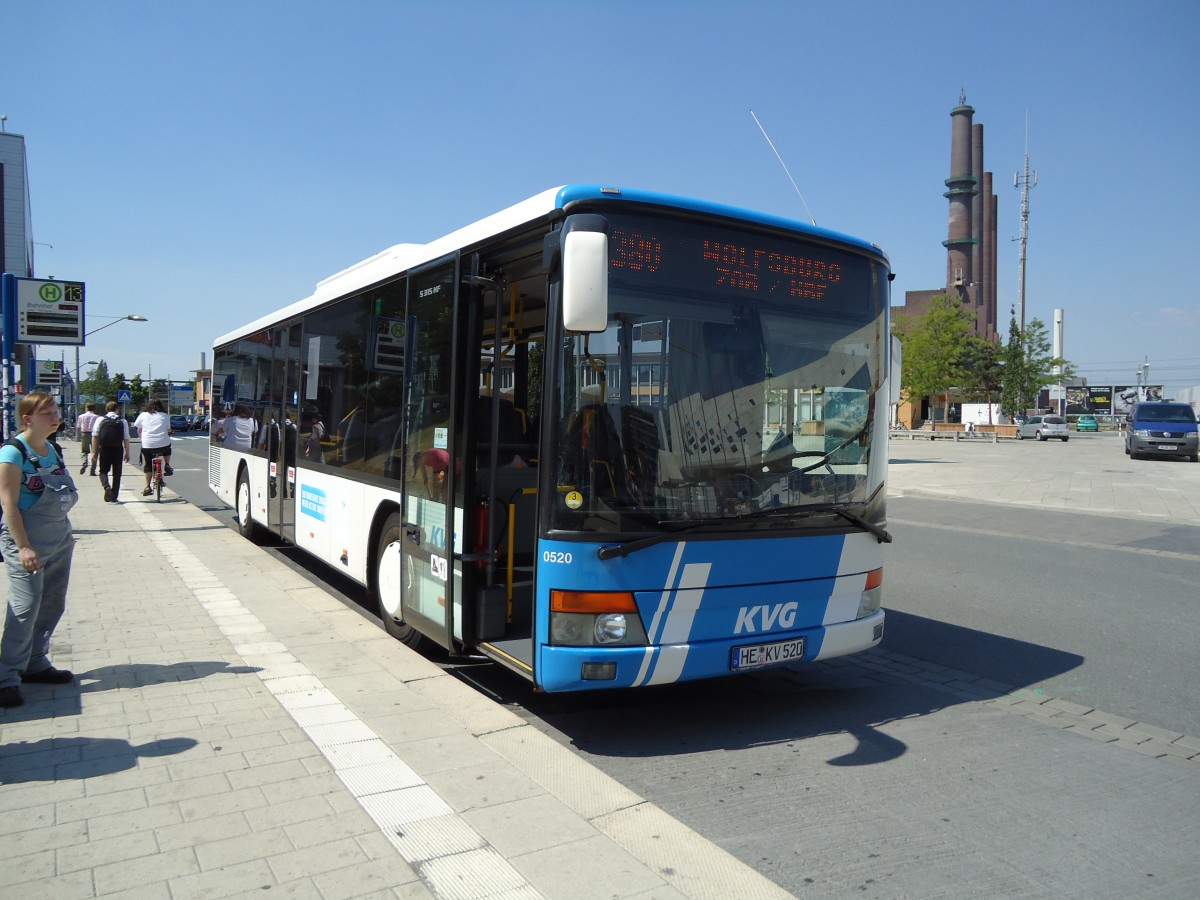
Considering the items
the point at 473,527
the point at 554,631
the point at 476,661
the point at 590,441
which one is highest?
the point at 590,441

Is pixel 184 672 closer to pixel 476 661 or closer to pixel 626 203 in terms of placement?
pixel 476 661

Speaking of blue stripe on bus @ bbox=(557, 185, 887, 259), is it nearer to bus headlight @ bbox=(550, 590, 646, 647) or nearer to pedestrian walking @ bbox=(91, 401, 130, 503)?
bus headlight @ bbox=(550, 590, 646, 647)

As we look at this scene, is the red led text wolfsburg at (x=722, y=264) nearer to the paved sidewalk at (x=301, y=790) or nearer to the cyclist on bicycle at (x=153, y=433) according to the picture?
the paved sidewalk at (x=301, y=790)

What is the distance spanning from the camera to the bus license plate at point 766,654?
16.3 feet

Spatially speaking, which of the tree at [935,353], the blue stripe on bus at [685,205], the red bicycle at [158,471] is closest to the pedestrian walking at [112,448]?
the red bicycle at [158,471]

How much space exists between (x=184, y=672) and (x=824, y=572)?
4.31 m

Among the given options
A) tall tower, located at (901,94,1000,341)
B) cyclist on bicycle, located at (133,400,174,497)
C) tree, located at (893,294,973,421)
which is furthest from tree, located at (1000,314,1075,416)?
cyclist on bicycle, located at (133,400,174,497)

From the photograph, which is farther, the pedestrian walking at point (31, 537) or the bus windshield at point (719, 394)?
the pedestrian walking at point (31, 537)

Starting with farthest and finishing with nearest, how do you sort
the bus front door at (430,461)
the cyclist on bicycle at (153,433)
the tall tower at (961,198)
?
the tall tower at (961,198), the cyclist on bicycle at (153,433), the bus front door at (430,461)

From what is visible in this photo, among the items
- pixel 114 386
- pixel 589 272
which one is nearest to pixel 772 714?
pixel 589 272

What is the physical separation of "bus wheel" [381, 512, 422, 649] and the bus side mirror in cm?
289

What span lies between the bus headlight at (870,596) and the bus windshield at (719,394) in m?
0.52

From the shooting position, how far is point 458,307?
5.81 meters

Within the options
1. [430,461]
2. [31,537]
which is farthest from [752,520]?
[31,537]
